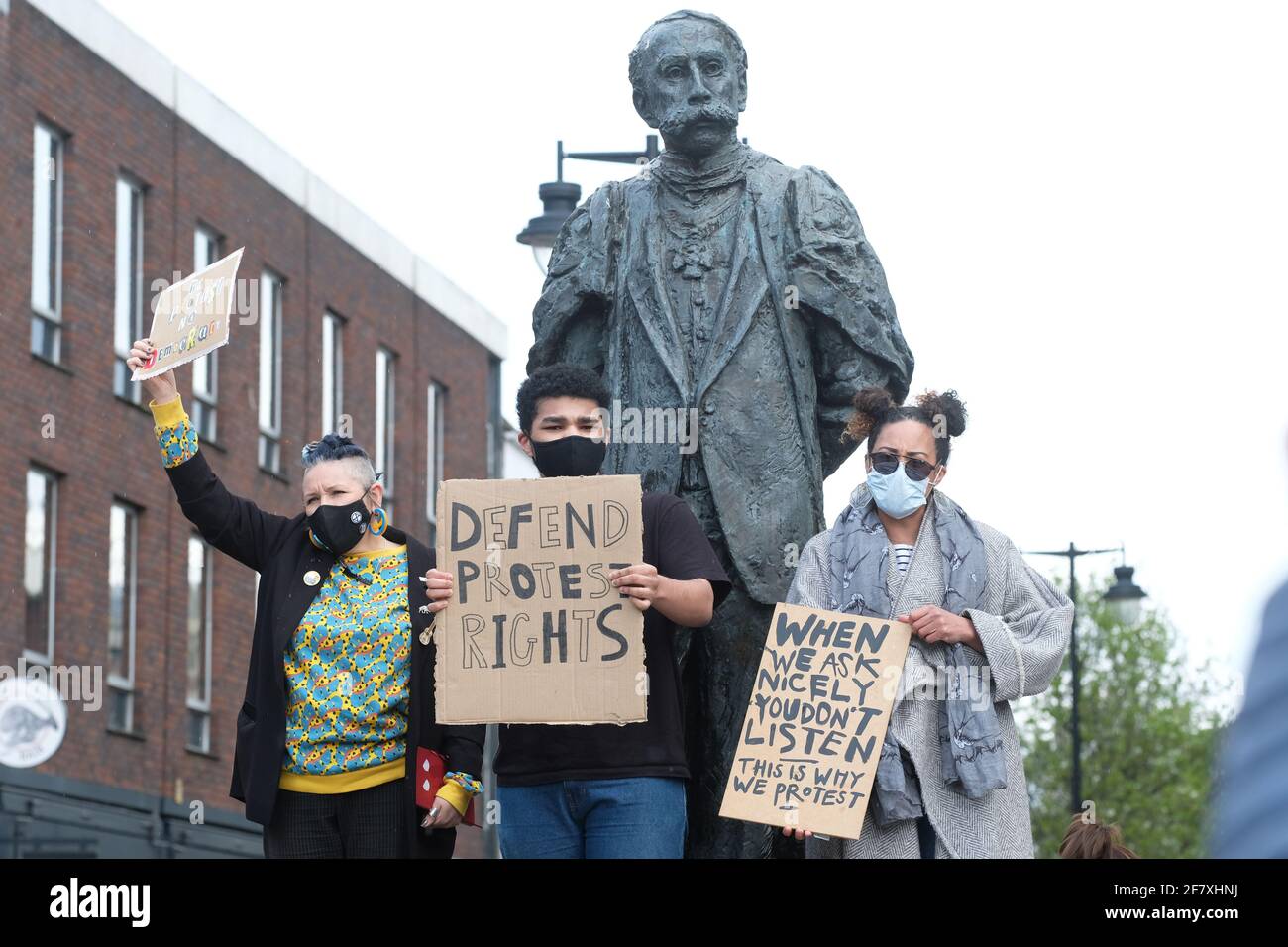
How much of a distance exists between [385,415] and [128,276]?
32.0 feet

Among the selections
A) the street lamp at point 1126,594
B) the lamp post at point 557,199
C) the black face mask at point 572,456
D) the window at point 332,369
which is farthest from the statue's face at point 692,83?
the window at point 332,369

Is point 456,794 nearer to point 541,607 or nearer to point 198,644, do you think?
point 541,607

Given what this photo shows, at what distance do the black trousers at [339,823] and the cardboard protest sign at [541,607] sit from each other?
33 cm

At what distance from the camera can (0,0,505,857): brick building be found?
28.9 metres

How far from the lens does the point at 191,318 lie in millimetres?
6766

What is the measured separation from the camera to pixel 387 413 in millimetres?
41125

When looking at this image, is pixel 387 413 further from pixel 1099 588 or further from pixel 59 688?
pixel 1099 588

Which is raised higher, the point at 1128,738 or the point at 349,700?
the point at 1128,738

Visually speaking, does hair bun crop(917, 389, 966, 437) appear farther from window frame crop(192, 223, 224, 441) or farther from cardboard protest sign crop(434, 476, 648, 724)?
window frame crop(192, 223, 224, 441)

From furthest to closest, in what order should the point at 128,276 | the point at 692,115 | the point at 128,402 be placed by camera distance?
the point at 128,276 → the point at 128,402 → the point at 692,115

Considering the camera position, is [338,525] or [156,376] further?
[156,376]

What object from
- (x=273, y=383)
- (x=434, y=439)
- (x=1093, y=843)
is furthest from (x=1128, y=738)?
(x=1093, y=843)

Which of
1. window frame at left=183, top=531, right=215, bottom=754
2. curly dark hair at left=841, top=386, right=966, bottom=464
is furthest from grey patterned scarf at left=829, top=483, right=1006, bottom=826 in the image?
window frame at left=183, top=531, right=215, bottom=754
